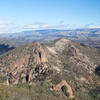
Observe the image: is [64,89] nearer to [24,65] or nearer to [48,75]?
[48,75]

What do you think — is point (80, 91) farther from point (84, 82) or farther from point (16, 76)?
point (16, 76)

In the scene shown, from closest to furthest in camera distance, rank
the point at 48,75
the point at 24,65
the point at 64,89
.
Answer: the point at 64,89 < the point at 48,75 < the point at 24,65

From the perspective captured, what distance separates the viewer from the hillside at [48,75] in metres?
87.4

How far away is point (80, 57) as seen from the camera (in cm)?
15450

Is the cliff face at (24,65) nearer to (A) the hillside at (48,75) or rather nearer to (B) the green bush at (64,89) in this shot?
(A) the hillside at (48,75)

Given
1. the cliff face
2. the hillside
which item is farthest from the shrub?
the cliff face

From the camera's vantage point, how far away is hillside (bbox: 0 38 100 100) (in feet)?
287

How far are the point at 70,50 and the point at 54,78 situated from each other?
216 ft

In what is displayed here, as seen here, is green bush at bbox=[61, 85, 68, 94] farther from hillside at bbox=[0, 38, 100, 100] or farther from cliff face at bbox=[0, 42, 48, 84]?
cliff face at bbox=[0, 42, 48, 84]

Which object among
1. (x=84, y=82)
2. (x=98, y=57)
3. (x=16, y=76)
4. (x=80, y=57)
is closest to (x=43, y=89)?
(x=16, y=76)

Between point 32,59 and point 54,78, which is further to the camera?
point 32,59

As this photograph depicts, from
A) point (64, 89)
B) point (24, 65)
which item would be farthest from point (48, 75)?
point (24, 65)

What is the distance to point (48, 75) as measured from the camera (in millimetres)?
99062

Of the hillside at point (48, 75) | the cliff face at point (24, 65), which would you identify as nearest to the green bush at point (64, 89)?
the hillside at point (48, 75)
